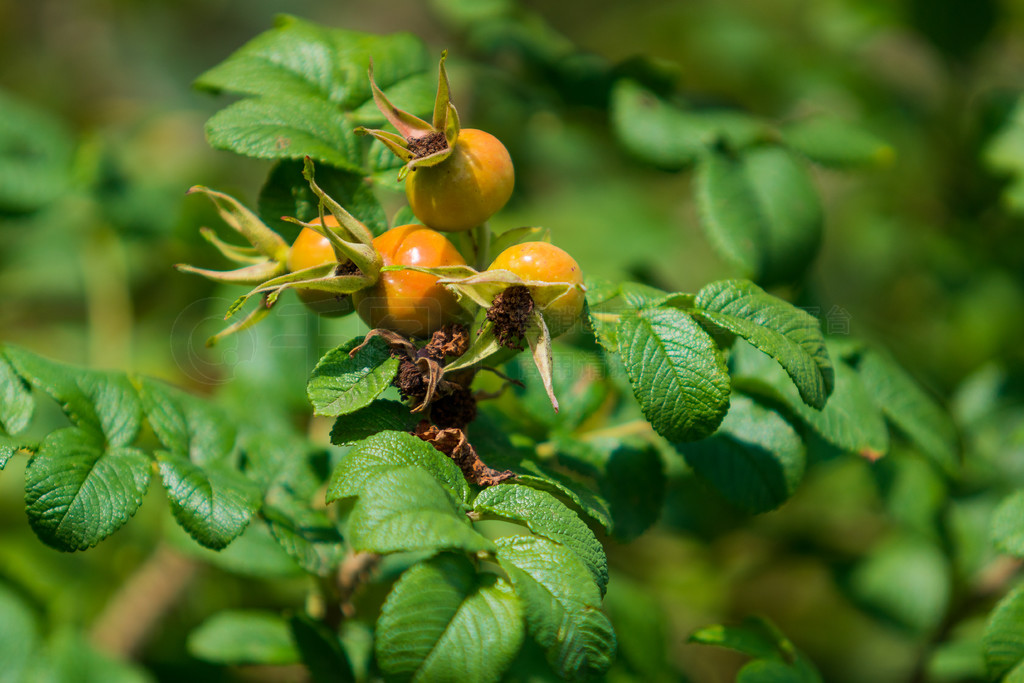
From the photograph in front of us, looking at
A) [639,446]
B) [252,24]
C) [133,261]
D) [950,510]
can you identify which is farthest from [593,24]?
[639,446]

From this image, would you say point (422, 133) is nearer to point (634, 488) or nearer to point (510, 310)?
point (510, 310)

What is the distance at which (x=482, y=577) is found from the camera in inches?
46.4

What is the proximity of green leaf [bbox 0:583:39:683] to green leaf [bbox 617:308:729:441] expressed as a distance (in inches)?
73.3

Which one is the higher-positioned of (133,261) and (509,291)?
(509,291)

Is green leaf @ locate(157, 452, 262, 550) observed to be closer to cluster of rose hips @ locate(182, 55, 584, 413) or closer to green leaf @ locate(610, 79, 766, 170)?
cluster of rose hips @ locate(182, 55, 584, 413)

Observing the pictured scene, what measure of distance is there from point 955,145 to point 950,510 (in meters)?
1.70

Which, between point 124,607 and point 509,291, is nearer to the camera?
point 509,291

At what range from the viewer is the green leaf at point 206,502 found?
133 cm

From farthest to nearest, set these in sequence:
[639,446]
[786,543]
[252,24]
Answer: [252,24]
[786,543]
[639,446]

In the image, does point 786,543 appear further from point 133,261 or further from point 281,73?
point 133,261

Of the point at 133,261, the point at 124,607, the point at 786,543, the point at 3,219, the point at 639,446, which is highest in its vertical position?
the point at 639,446

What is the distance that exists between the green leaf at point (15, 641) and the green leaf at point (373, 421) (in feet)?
4.64

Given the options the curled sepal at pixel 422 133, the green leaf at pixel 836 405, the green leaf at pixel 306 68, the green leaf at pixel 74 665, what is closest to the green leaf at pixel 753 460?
the green leaf at pixel 836 405

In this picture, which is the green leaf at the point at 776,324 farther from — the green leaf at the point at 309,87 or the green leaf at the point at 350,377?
the green leaf at the point at 309,87
